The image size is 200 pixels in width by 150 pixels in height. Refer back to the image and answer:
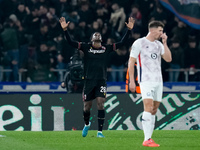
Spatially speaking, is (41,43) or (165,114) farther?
(41,43)

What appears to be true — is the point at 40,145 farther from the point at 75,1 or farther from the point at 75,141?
the point at 75,1

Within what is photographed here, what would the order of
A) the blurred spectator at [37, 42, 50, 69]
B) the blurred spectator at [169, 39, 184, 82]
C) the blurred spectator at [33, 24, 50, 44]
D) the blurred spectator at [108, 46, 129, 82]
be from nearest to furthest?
1. the blurred spectator at [108, 46, 129, 82]
2. the blurred spectator at [37, 42, 50, 69]
3. the blurred spectator at [169, 39, 184, 82]
4. the blurred spectator at [33, 24, 50, 44]

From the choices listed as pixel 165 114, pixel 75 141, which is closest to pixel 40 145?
pixel 75 141

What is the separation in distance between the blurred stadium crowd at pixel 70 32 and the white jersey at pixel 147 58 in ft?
29.5

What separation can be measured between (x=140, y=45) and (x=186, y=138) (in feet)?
9.36

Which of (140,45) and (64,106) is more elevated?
(140,45)

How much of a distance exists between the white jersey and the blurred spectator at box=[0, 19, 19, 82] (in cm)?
975

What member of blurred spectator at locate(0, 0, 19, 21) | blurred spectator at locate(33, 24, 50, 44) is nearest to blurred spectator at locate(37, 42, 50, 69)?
blurred spectator at locate(33, 24, 50, 44)

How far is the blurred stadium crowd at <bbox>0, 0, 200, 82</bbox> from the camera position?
19.8 meters

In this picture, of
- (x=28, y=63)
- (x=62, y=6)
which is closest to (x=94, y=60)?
(x=28, y=63)

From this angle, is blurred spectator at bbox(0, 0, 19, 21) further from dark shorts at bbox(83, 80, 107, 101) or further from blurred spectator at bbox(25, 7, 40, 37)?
dark shorts at bbox(83, 80, 107, 101)

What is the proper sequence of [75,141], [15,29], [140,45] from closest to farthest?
[140,45] → [75,141] → [15,29]

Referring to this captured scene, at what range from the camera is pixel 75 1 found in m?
21.1

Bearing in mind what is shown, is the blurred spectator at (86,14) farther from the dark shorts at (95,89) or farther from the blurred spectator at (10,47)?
the dark shorts at (95,89)
